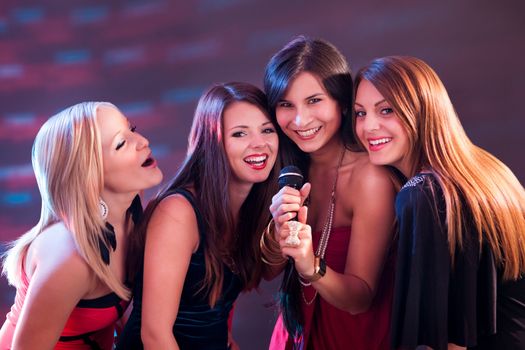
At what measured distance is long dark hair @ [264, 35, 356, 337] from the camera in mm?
2105

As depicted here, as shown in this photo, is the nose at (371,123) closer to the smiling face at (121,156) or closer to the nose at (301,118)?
the nose at (301,118)

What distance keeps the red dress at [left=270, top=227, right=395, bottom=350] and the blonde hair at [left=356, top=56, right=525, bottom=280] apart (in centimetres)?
40

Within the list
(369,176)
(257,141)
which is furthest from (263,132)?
(369,176)

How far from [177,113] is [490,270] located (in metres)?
1.65

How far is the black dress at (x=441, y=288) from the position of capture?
159 cm

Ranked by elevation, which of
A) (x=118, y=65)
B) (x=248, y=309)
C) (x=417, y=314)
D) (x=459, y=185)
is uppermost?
(x=118, y=65)

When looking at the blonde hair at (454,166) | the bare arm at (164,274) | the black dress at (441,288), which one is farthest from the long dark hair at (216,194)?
the black dress at (441,288)

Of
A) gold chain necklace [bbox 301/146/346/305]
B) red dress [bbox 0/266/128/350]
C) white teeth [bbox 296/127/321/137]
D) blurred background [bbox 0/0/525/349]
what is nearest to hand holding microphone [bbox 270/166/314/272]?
gold chain necklace [bbox 301/146/346/305]

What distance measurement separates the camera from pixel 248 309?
2939mm

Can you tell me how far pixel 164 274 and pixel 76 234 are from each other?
0.96ft

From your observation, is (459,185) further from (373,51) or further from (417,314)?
(373,51)

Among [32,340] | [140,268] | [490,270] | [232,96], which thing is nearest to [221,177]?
[232,96]

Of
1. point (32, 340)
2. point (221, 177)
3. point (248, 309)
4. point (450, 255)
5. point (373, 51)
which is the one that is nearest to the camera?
point (450, 255)

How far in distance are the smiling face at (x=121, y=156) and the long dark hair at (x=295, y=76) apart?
18.9 inches
